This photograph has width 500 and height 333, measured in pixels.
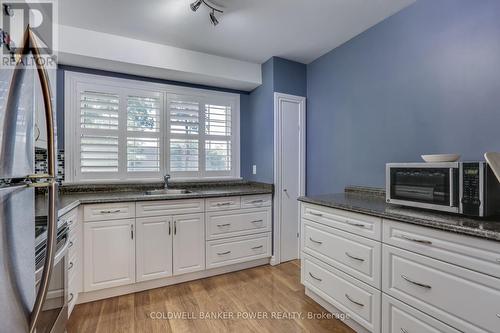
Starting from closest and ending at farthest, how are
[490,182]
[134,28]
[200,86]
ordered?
1. [490,182]
2. [134,28]
3. [200,86]

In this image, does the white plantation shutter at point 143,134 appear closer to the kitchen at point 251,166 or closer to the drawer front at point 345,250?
the kitchen at point 251,166

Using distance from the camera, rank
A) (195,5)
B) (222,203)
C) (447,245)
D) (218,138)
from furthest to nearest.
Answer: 1. (218,138)
2. (222,203)
3. (195,5)
4. (447,245)

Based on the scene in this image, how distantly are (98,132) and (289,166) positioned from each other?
2.24m

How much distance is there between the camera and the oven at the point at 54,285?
837mm

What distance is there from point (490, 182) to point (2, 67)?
196 cm

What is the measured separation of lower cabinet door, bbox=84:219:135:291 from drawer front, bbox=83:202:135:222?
0.04 metres

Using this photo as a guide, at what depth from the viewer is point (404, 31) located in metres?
1.99

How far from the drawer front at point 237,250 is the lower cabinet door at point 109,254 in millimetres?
764

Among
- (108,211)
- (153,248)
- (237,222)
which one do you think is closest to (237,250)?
(237,222)

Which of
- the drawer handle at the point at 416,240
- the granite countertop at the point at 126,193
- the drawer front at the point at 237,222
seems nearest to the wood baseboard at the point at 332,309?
the drawer handle at the point at 416,240

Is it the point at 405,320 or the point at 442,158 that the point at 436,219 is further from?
the point at 405,320

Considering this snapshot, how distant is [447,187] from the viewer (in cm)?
137

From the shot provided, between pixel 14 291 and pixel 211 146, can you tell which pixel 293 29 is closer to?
pixel 211 146

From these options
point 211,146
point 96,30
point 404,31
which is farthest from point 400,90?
point 96,30
